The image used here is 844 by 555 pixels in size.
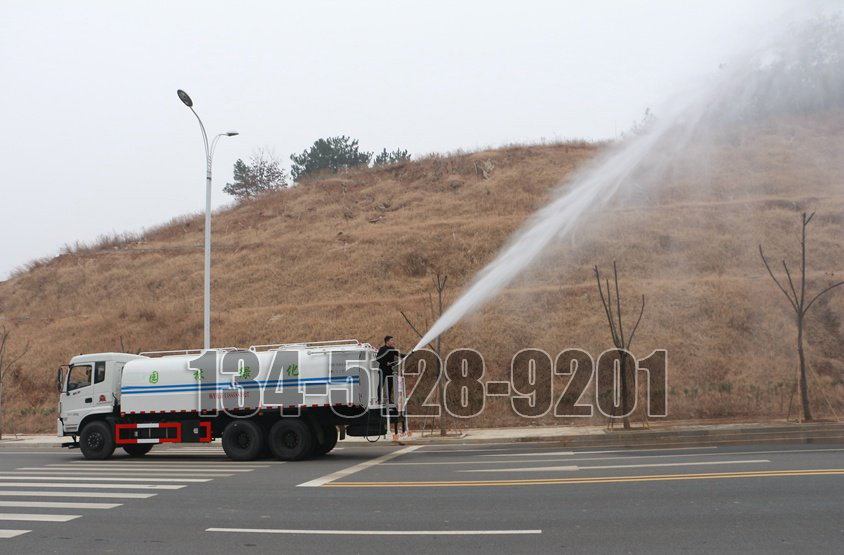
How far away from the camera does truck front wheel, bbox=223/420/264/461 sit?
1812 centimetres

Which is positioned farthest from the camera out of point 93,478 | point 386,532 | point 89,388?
point 89,388

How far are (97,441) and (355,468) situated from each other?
8067 mm

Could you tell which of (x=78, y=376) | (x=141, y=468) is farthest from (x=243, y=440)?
(x=78, y=376)

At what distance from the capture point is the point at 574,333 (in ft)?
101

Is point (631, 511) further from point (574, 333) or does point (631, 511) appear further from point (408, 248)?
point (408, 248)

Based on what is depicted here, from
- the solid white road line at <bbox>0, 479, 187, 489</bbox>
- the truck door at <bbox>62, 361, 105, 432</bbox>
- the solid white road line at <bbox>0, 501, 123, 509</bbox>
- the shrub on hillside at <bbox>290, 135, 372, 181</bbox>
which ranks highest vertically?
the shrub on hillside at <bbox>290, 135, 372, 181</bbox>

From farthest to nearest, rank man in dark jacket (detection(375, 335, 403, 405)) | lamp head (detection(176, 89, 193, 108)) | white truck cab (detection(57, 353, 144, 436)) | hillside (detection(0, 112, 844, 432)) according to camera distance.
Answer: hillside (detection(0, 112, 844, 432))
lamp head (detection(176, 89, 193, 108))
white truck cab (detection(57, 353, 144, 436))
man in dark jacket (detection(375, 335, 403, 405))

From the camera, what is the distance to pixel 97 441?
19688mm

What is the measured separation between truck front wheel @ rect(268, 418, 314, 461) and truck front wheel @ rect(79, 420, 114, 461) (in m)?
4.71

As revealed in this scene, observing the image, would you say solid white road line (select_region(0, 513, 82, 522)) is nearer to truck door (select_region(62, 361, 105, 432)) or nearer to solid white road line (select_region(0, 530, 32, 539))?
solid white road line (select_region(0, 530, 32, 539))

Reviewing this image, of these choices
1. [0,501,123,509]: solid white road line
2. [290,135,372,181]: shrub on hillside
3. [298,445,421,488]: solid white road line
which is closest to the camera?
[0,501,123,509]: solid white road line

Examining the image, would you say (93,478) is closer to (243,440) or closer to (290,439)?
(243,440)

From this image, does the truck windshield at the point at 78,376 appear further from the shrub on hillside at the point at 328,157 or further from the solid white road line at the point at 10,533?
the shrub on hillside at the point at 328,157

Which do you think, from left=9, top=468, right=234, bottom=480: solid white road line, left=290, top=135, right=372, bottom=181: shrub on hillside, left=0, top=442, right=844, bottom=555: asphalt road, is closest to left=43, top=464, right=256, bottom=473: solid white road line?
left=0, top=442, right=844, bottom=555: asphalt road
